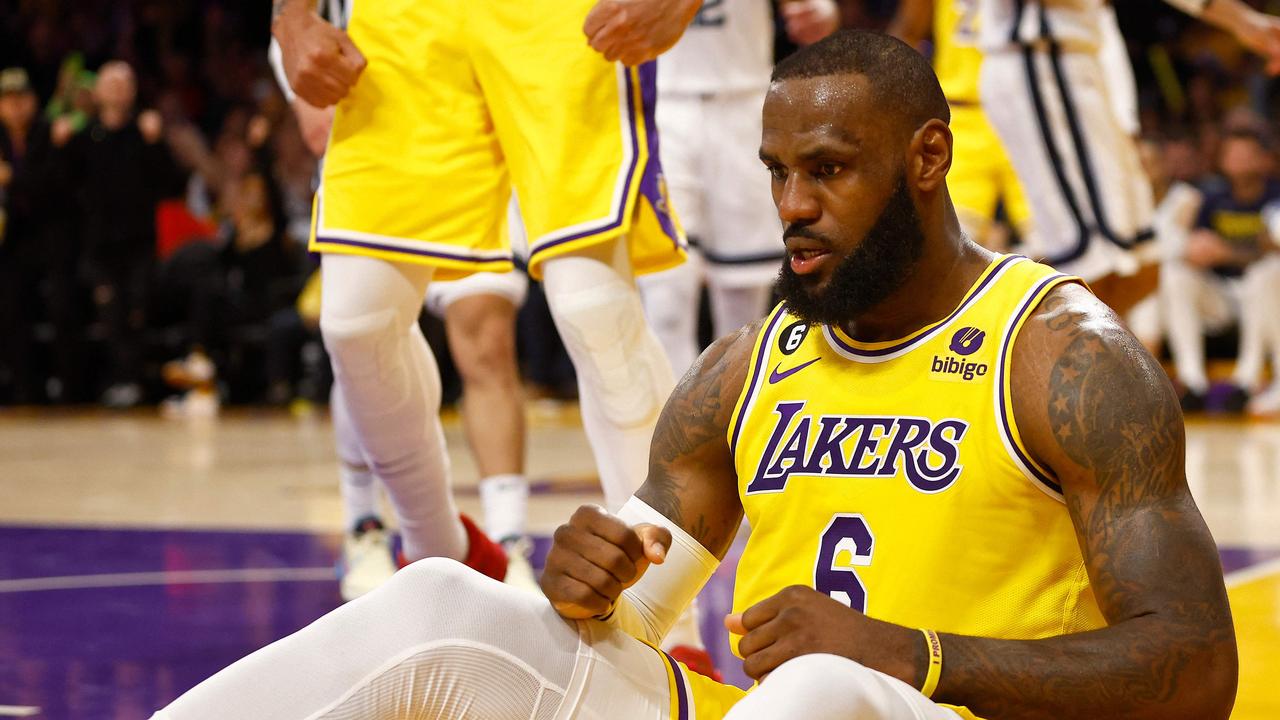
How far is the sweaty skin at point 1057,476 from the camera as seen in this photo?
5.70ft

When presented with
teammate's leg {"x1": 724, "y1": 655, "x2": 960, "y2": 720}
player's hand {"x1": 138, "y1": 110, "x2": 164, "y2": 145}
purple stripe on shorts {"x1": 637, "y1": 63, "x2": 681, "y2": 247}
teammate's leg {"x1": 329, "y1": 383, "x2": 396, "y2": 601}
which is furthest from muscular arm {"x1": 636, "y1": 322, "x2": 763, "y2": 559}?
player's hand {"x1": 138, "y1": 110, "x2": 164, "y2": 145}

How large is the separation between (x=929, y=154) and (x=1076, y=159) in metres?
3.47

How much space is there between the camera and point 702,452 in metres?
2.20

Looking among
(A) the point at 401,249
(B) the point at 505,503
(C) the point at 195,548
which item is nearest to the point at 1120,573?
(A) the point at 401,249

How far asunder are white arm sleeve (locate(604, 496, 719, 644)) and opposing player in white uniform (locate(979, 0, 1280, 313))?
3.28m

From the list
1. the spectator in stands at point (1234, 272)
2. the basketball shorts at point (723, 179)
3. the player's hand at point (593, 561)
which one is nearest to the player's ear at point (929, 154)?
the player's hand at point (593, 561)

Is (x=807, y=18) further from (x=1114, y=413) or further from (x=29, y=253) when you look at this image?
Result: (x=29, y=253)

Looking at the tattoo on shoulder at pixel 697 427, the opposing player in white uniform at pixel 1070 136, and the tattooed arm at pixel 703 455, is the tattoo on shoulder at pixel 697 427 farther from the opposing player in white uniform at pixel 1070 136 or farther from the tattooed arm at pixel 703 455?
the opposing player in white uniform at pixel 1070 136

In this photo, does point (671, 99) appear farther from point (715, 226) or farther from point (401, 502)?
point (401, 502)

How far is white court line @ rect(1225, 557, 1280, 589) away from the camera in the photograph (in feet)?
13.5

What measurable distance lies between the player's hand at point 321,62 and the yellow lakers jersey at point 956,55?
3.10 metres

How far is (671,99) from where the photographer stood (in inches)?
207

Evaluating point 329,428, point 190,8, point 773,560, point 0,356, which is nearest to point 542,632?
point 773,560

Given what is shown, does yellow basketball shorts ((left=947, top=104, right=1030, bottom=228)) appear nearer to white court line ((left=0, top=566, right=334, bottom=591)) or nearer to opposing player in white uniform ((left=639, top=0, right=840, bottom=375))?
opposing player in white uniform ((left=639, top=0, right=840, bottom=375))
